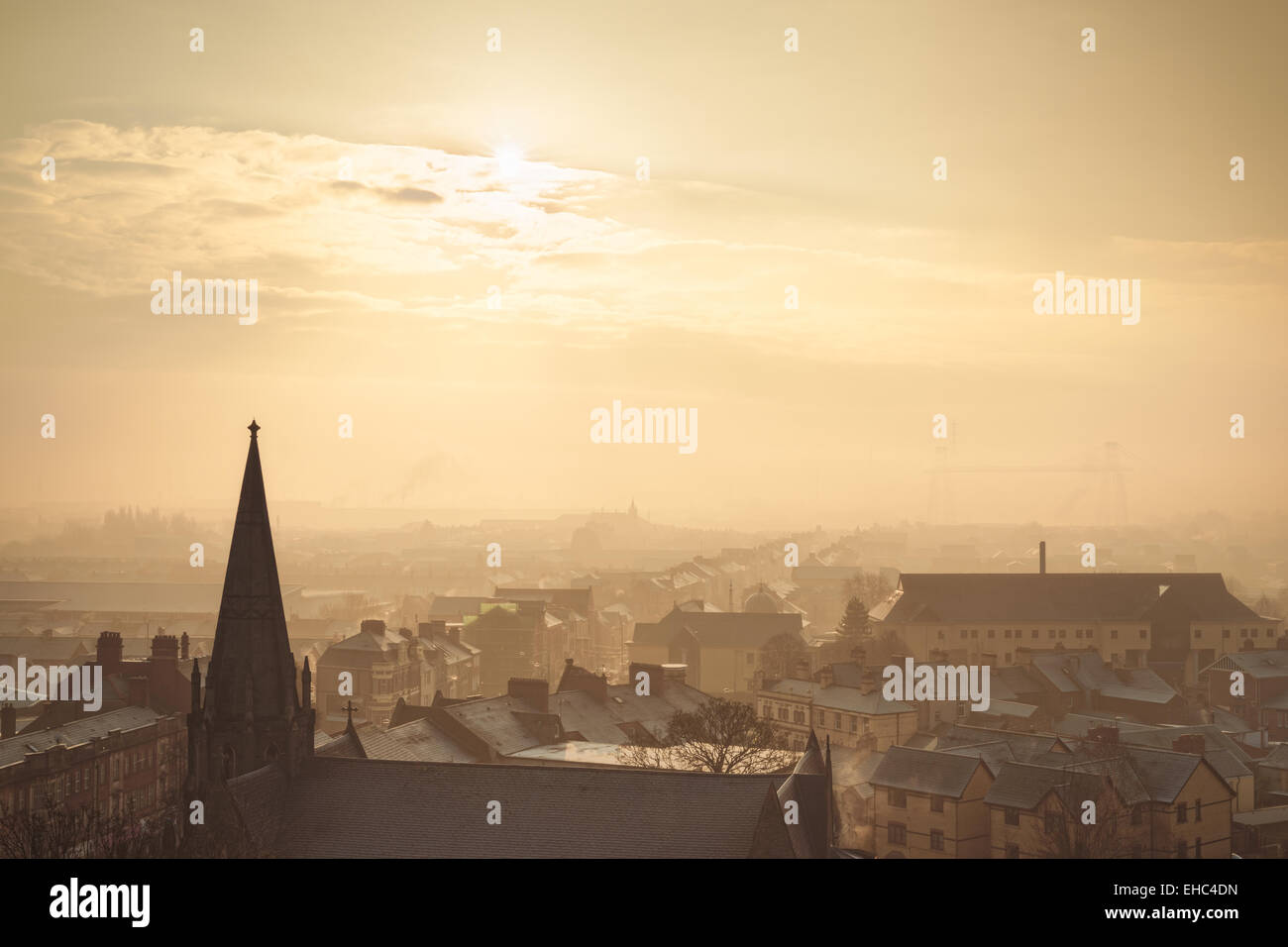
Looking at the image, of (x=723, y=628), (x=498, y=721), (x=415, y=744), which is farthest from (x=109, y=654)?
(x=723, y=628)

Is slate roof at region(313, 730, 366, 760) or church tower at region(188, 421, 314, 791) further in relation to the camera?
slate roof at region(313, 730, 366, 760)

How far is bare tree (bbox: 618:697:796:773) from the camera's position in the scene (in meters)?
51.5

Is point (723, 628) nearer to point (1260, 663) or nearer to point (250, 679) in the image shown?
point (1260, 663)

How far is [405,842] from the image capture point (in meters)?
32.4

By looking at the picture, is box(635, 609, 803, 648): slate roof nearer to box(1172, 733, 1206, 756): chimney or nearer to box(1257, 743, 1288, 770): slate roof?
box(1257, 743, 1288, 770): slate roof

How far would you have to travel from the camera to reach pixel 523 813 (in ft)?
107

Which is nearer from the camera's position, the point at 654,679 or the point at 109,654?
the point at 109,654

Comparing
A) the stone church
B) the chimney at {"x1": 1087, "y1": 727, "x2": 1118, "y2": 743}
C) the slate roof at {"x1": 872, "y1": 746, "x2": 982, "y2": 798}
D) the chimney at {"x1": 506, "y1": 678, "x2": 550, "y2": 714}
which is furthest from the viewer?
the chimney at {"x1": 506, "y1": 678, "x2": 550, "y2": 714}

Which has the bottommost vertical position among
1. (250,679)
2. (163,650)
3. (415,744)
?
(415,744)

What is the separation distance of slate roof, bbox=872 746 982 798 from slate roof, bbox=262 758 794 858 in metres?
26.9

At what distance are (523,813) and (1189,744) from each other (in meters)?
48.7

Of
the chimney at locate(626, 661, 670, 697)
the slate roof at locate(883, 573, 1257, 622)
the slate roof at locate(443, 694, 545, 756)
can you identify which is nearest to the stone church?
the slate roof at locate(443, 694, 545, 756)
